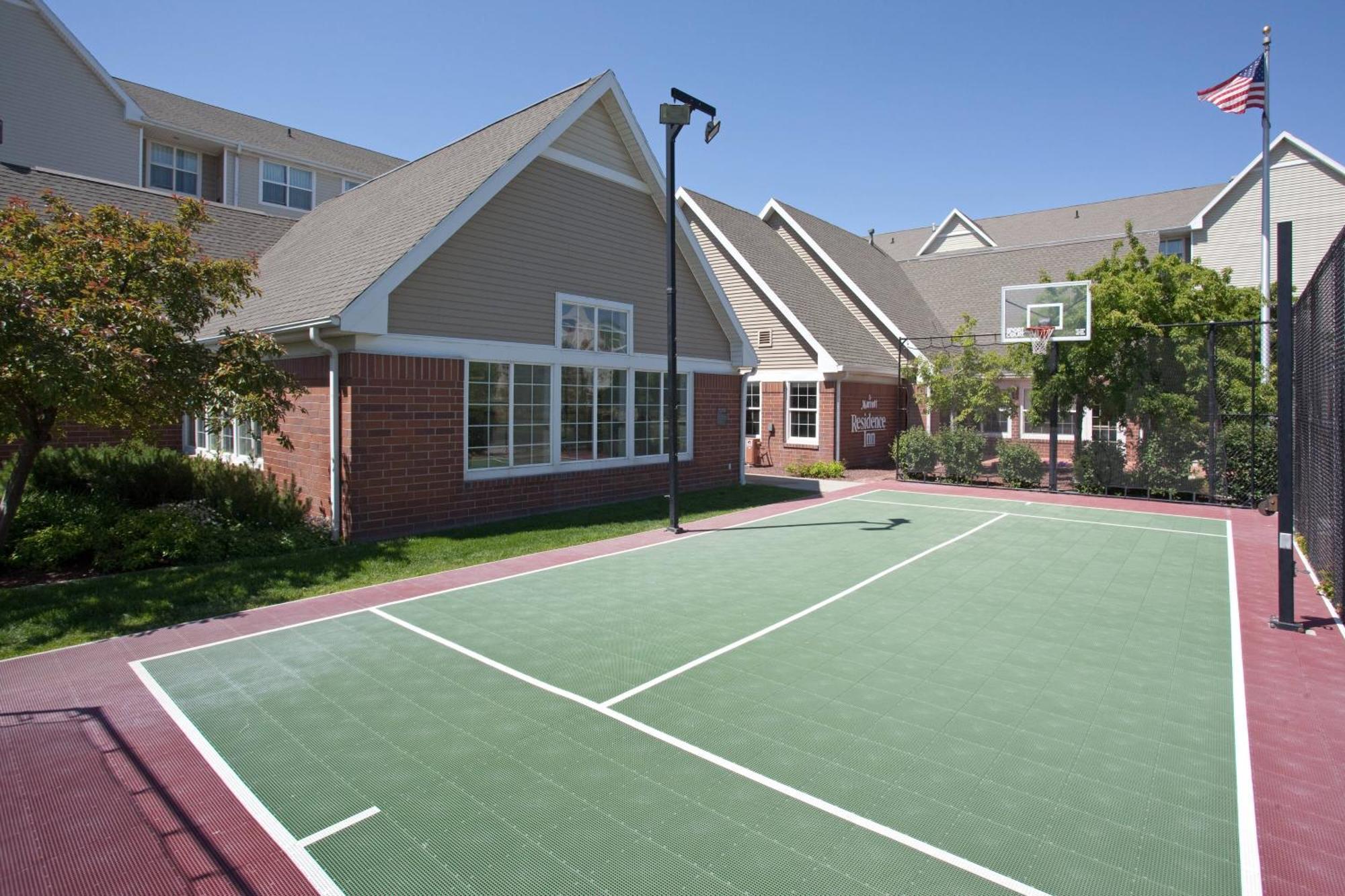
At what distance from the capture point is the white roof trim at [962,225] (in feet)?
141

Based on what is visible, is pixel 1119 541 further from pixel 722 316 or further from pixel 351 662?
pixel 351 662

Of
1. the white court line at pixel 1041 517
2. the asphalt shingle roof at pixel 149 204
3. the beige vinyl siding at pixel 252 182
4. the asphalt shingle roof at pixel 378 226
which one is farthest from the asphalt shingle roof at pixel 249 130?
the white court line at pixel 1041 517

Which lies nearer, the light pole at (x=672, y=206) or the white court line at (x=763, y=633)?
the white court line at (x=763, y=633)

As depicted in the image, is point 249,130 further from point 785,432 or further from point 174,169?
point 785,432

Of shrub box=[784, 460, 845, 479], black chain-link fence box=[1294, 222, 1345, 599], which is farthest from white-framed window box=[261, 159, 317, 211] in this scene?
black chain-link fence box=[1294, 222, 1345, 599]

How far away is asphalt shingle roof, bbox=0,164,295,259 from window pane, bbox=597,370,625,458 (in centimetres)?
943

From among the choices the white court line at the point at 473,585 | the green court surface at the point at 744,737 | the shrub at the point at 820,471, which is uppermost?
the shrub at the point at 820,471

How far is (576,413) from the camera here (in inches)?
572

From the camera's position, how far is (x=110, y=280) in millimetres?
8688

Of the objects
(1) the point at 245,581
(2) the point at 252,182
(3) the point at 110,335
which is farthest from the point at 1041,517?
(2) the point at 252,182

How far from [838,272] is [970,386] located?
8672 mm

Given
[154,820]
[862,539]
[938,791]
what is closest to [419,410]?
[862,539]

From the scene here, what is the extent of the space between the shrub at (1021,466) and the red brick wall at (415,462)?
38.2ft

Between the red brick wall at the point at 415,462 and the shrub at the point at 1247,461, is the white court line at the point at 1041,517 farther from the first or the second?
the red brick wall at the point at 415,462
